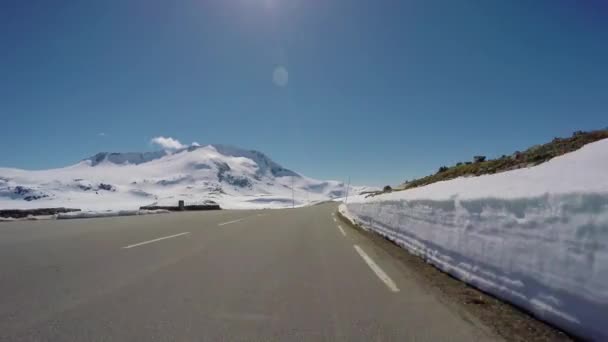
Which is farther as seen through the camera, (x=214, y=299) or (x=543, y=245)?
(x=214, y=299)

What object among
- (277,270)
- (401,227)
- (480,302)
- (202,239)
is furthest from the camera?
(202,239)

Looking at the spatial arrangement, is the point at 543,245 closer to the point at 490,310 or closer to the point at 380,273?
the point at 490,310

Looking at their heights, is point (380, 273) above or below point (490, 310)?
above

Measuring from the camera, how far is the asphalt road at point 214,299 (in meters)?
2.94

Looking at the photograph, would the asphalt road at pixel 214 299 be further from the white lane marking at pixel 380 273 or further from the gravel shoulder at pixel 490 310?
the gravel shoulder at pixel 490 310

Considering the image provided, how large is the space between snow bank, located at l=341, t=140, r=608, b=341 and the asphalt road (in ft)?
2.47

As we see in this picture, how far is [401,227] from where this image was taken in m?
8.44

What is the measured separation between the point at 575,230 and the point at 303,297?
116 inches

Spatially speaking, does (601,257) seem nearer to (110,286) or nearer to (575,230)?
(575,230)

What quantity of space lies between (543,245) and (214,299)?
3.73 meters

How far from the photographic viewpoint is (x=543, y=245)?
3250mm

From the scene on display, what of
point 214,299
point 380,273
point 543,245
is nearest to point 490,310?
point 543,245

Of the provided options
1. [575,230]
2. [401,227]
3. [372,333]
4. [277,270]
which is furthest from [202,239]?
[575,230]

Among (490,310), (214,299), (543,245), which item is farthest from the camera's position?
(214,299)
